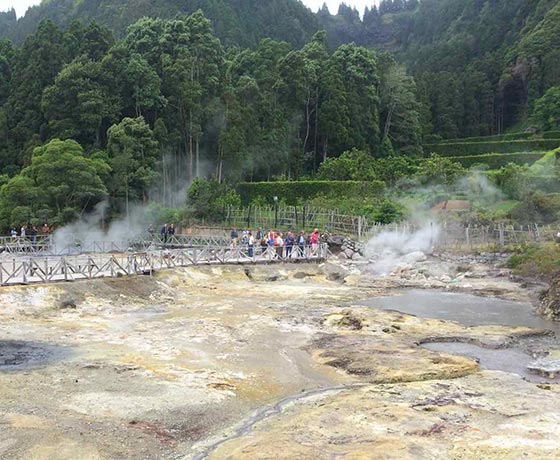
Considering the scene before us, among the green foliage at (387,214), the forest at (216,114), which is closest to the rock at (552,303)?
the green foliage at (387,214)

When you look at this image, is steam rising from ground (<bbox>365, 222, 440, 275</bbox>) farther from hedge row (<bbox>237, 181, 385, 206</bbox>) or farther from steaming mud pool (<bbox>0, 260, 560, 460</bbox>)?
steaming mud pool (<bbox>0, 260, 560, 460</bbox>)

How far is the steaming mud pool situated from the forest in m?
23.2

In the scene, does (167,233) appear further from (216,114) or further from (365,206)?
(216,114)

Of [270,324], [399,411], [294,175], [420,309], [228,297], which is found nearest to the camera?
[399,411]

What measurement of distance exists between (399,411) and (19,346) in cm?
982

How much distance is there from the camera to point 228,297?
82.2 ft

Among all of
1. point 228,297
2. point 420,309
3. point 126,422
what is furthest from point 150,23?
point 126,422

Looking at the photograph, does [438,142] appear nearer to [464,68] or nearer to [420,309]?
[464,68]

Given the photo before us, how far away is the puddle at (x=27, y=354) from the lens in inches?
561

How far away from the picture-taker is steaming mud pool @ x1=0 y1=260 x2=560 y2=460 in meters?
9.94

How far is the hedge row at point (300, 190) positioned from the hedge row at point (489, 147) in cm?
2613

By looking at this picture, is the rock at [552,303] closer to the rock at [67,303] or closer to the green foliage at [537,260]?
the green foliage at [537,260]

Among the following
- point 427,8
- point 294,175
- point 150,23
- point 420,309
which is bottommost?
point 420,309

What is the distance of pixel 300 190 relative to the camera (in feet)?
171
